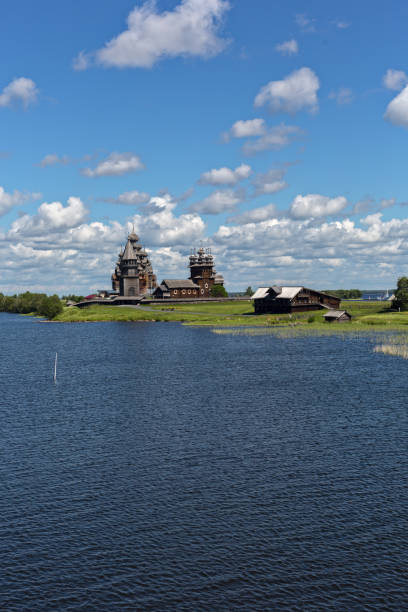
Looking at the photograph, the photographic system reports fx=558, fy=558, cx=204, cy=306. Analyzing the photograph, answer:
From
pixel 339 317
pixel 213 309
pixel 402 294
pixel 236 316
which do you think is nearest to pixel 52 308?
pixel 213 309

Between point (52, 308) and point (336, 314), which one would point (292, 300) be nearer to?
point (336, 314)

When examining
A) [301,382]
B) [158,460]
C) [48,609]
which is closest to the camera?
[48,609]

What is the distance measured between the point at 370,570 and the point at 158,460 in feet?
51.4

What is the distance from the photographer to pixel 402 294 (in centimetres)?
14088

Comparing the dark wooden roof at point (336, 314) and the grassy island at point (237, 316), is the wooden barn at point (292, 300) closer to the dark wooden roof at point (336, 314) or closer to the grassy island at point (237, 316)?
the grassy island at point (237, 316)

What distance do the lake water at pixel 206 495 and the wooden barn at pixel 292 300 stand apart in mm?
88514

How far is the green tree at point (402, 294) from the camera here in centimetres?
13875

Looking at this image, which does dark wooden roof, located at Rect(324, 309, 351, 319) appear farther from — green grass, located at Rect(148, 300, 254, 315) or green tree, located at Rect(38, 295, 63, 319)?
green tree, located at Rect(38, 295, 63, 319)

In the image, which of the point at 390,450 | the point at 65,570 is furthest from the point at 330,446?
the point at 65,570

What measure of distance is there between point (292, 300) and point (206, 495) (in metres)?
121

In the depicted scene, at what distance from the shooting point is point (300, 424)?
1607 inches

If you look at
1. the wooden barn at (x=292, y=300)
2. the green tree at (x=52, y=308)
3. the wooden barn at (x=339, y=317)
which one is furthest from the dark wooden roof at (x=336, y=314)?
the green tree at (x=52, y=308)

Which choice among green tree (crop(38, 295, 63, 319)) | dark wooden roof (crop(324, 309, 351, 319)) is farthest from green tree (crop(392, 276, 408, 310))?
green tree (crop(38, 295, 63, 319))

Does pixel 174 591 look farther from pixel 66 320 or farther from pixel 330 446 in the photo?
pixel 66 320
